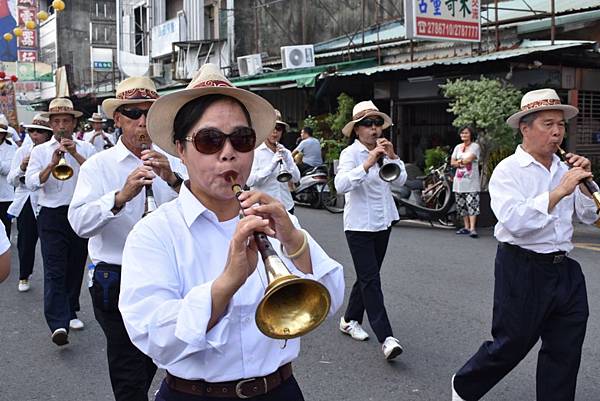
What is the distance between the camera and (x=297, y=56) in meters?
17.8

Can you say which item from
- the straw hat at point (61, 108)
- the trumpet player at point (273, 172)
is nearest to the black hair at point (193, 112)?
the straw hat at point (61, 108)

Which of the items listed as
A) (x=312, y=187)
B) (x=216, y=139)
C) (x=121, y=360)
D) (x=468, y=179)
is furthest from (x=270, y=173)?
(x=312, y=187)

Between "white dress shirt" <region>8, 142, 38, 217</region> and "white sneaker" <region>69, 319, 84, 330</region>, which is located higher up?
"white dress shirt" <region>8, 142, 38, 217</region>

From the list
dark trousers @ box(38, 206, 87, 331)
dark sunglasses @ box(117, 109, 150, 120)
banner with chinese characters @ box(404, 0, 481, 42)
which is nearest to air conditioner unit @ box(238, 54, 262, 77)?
banner with chinese characters @ box(404, 0, 481, 42)

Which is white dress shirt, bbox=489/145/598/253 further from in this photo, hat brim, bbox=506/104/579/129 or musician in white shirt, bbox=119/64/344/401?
musician in white shirt, bbox=119/64/344/401

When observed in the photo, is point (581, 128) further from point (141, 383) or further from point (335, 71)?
point (141, 383)

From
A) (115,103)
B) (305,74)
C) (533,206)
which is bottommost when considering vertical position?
(533,206)

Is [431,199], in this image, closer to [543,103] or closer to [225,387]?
[543,103]

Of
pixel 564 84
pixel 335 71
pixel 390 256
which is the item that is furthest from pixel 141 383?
pixel 335 71

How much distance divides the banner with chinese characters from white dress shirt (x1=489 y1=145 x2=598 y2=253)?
8.50m

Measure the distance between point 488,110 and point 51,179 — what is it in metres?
7.13

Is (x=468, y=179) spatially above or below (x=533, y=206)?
below

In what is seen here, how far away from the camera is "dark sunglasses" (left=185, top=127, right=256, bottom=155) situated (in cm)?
209

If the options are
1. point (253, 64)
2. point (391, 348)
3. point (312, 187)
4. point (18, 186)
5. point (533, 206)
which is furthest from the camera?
point (253, 64)
